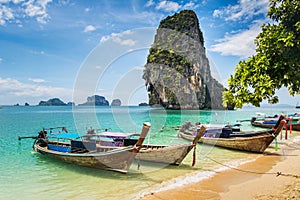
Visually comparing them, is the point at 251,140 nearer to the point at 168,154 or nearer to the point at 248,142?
the point at 248,142

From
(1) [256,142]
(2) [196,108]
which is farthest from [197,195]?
(2) [196,108]

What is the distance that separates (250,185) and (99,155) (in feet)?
18.4

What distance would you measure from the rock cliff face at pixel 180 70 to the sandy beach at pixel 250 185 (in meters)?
68.3

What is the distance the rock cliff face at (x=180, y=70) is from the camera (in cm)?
7944

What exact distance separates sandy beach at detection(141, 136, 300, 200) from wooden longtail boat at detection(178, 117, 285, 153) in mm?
1691

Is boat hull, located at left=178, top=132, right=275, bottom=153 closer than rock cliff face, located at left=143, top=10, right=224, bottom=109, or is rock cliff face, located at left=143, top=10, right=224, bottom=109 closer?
boat hull, located at left=178, top=132, right=275, bottom=153

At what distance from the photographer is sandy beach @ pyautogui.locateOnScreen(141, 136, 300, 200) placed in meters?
6.47

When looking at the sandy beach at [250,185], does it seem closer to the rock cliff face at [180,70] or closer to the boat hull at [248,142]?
the boat hull at [248,142]

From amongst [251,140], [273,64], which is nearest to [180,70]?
[251,140]

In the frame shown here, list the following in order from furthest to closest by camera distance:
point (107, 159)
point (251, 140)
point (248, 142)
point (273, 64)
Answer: point (248, 142)
point (251, 140)
point (107, 159)
point (273, 64)

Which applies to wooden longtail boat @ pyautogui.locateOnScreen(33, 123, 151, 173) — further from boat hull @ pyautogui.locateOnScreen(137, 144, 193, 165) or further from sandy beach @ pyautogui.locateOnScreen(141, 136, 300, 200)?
sandy beach @ pyautogui.locateOnScreen(141, 136, 300, 200)

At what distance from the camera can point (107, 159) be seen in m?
8.95

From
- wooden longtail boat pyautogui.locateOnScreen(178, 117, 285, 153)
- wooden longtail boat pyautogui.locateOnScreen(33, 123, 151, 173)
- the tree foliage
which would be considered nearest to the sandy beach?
wooden longtail boat pyautogui.locateOnScreen(178, 117, 285, 153)

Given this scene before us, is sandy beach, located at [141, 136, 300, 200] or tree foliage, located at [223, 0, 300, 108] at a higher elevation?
tree foliage, located at [223, 0, 300, 108]
